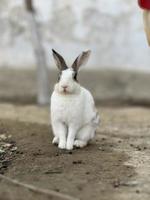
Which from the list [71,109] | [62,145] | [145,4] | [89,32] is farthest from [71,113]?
[89,32]

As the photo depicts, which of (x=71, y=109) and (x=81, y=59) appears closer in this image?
(x=71, y=109)

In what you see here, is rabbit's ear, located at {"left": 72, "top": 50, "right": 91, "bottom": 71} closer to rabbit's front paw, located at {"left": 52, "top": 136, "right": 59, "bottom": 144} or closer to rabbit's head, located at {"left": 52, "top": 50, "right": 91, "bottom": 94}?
rabbit's head, located at {"left": 52, "top": 50, "right": 91, "bottom": 94}

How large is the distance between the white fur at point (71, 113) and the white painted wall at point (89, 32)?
6710mm

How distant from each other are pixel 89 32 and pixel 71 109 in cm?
709

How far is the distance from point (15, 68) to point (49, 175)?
8.08 metres

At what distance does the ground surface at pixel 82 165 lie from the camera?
4770 millimetres

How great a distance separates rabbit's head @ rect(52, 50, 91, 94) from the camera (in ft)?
19.0

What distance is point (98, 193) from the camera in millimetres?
4723

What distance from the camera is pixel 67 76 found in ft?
19.0

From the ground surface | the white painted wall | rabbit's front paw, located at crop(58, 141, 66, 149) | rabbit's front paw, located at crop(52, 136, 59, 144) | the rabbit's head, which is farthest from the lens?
the white painted wall

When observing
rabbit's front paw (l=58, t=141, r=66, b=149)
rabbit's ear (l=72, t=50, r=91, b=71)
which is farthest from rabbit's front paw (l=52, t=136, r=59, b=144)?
rabbit's ear (l=72, t=50, r=91, b=71)

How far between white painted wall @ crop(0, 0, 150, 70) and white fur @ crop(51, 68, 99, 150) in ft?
22.0

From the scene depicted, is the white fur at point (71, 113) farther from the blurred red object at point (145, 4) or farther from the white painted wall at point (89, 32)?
the white painted wall at point (89, 32)

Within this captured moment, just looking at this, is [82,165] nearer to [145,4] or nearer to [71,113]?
[71,113]
